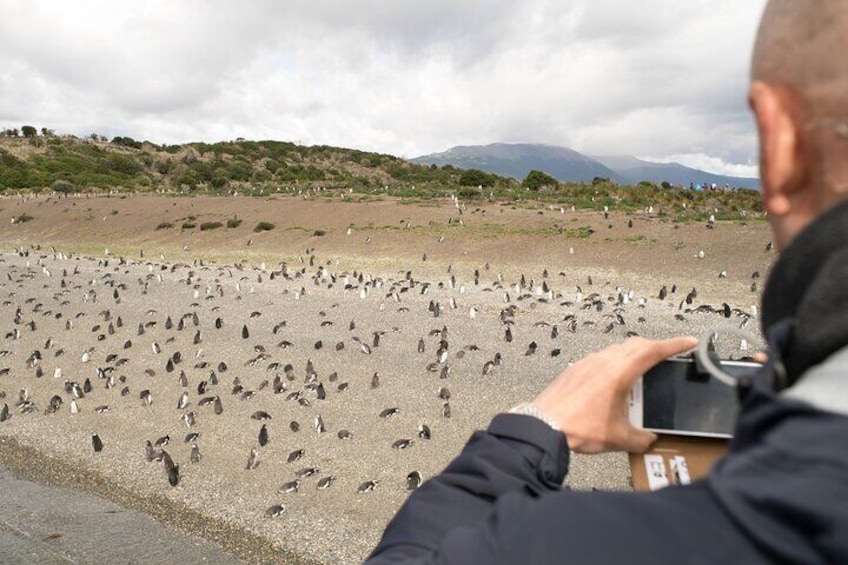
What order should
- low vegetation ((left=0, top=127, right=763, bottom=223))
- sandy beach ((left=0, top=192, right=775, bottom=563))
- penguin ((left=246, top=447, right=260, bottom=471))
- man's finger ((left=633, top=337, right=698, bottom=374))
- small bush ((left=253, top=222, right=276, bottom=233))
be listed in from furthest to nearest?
low vegetation ((left=0, top=127, right=763, bottom=223)) → small bush ((left=253, top=222, right=276, bottom=233)) → penguin ((left=246, top=447, right=260, bottom=471)) → sandy beach ((left=0, top=192, right=775, bottom=563)) → man's finger ((left=633, top=337, right=698, bottom=374))

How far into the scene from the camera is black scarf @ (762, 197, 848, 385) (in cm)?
93

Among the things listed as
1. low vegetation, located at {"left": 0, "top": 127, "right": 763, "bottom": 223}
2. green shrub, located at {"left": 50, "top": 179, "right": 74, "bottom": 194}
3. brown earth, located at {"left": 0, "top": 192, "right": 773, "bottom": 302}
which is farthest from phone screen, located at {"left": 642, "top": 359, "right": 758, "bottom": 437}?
green shrub, located at {"left": 50, "top": 179, "right": 74, "bottom": 194}

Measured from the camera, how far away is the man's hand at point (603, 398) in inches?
67.4

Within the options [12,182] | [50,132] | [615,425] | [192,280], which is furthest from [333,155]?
[615,425]

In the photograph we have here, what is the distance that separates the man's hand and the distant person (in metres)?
0.60

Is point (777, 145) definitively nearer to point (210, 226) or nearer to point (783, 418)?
point (783, 418)

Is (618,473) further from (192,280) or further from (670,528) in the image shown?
(192,280)

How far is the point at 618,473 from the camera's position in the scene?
24.6 feet

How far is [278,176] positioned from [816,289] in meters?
67.2

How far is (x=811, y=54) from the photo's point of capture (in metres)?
1.10

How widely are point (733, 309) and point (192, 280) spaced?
55.2 ft

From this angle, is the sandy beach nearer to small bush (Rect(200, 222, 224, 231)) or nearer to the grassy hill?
small bush (Rect(200, 222, 224, 231))

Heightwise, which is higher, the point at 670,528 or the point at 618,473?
the point at 670,528

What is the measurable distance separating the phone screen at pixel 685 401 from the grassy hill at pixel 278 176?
26.9 meters
